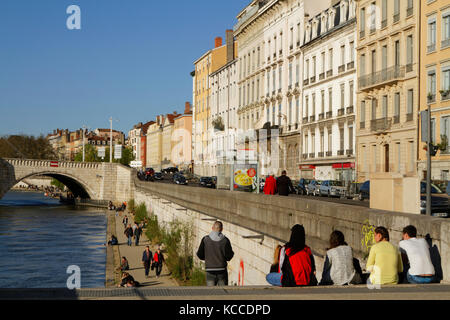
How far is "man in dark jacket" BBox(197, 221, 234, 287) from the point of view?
13297 mm

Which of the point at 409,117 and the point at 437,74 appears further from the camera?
the point at 409,117

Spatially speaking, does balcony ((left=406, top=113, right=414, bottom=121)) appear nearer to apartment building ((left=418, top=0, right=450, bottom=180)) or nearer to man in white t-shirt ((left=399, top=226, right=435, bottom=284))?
apartment building ((left=418, top=0, right=450, bottom=180))

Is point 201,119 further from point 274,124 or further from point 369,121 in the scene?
point 369,121

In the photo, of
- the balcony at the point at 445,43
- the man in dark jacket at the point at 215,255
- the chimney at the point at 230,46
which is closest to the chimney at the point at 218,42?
the chimney at the point at 230,46

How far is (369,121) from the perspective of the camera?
5347 centimetres

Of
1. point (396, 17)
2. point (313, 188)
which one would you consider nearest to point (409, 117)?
point (396, 17)

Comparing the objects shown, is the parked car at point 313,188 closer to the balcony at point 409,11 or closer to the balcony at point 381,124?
the balcony at point 381,124

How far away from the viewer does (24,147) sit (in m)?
176

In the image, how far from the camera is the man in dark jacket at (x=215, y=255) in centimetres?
→ 1330

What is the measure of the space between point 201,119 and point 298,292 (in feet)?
363

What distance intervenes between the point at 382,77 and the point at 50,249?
87.7 feet

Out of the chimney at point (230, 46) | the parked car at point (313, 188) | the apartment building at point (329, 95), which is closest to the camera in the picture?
the parked car at point (313, 188)

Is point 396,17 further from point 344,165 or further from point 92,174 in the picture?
point 92,174

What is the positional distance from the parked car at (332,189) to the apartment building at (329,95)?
8.14 meters
